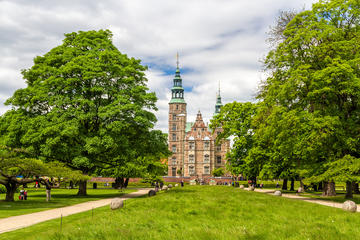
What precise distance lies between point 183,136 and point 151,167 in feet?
241

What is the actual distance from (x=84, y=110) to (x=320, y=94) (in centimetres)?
1868

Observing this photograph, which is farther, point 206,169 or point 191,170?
point 206,169

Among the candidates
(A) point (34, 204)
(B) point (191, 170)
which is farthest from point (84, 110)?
(B) point (191, 170)

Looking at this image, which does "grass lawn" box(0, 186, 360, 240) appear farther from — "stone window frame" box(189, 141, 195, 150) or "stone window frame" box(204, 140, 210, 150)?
"stone window frame" box(204, 140, 210, 150)

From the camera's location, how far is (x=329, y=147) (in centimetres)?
2567

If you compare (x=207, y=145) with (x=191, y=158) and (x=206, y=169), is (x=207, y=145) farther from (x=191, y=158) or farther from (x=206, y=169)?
(x=206, y=169)

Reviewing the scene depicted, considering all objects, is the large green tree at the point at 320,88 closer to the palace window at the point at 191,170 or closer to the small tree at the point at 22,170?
the small tree at the point at 22,170

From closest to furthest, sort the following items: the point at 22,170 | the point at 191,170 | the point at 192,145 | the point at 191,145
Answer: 1. the point at 22,170
2. the point at 191,170
3. the point at 192,145
4. the point at 191,145

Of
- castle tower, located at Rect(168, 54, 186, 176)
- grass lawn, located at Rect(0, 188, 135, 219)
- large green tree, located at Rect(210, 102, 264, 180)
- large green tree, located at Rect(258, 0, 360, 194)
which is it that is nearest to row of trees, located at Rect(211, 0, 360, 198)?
large green tree, located at Rect(258, 0, 360, 194)

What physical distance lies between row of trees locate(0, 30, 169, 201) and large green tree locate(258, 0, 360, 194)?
10964mm

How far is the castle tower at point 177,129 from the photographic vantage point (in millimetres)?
104875

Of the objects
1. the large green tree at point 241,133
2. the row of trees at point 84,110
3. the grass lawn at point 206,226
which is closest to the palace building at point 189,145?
the large green tree at point 241,133

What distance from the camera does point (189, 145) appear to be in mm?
101250

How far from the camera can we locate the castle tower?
105 m
